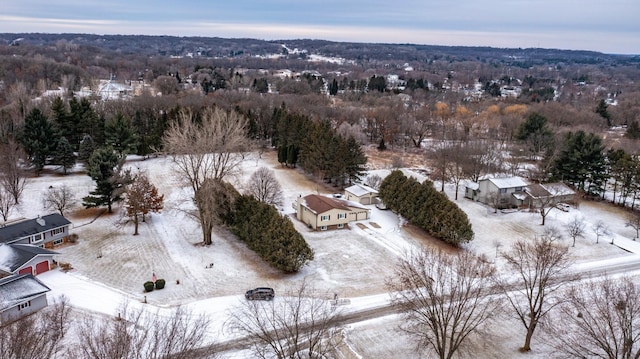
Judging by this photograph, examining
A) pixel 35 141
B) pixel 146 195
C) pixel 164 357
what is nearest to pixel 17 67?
pixel 35 141

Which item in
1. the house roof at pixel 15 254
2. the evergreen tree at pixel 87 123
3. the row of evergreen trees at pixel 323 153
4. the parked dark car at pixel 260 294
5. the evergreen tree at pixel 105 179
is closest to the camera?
the parked dark car at pixel 260 294

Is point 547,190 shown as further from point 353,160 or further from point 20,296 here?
point 20,296

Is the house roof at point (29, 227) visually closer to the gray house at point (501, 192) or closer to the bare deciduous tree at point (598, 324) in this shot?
the bare deciduous tree at point (598, 324)

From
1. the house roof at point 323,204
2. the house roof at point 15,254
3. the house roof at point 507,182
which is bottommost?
the house roof at point 15,254

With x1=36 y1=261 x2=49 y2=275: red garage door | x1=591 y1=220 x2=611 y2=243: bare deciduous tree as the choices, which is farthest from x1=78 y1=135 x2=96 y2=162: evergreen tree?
x1=591 y1=220 x2=611 y2=243: bare deciduous tree

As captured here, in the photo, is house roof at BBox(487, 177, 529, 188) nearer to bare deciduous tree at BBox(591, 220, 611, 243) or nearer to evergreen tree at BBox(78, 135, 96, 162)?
bare deciduous tree at BBox(591, 220, 611, 243)

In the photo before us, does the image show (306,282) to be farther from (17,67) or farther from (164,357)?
(17,67)

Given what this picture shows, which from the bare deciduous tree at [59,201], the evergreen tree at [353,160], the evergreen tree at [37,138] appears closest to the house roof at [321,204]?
the evergreen tree at [353,160]

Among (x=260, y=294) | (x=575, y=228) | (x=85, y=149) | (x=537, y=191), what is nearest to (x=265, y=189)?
(x=260, y=294)
